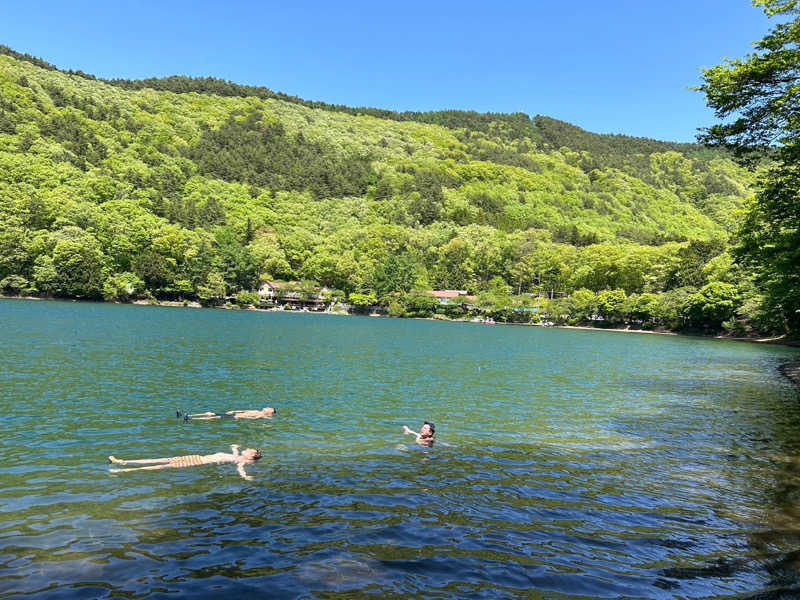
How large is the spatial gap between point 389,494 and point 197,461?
5236 millimetres

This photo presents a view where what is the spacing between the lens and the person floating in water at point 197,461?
12695 mm

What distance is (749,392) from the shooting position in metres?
30.0

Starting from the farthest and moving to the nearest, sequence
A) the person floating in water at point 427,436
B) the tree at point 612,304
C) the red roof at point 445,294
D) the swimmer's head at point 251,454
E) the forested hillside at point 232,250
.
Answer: the red roof at point 445,294 → the tree at point 612,304 → the forested hillside at point 232,250 → the person floating in water at point 427,436 → the swimmer's head at point 251,454

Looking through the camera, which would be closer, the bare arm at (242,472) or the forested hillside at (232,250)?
the bare arm at (242,472)

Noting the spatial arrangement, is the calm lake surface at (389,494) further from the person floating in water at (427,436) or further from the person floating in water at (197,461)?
the person floating in water at (427,436)

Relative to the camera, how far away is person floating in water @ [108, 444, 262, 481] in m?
12.7

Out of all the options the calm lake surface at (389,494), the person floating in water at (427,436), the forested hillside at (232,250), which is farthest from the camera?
the forested hillside at (232,250)

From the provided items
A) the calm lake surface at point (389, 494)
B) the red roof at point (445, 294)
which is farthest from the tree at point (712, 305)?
the calm lake surface at point (389, 494)

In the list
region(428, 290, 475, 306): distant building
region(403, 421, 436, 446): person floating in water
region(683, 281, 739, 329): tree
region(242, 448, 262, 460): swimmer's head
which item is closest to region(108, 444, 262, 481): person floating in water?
region(242, 448, 262, 460): swimmer's head

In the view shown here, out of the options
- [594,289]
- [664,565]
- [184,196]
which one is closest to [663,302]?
[594,289]

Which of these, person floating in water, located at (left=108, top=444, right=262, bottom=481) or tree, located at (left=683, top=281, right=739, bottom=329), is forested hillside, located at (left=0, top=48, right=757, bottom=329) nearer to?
tree, located at (left=683, top=281, right=739, bottom=329)

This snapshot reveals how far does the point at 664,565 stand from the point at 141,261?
14090 cm

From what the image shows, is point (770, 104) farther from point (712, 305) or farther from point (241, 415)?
point (712, 305)

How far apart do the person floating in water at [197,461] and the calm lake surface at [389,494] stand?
12.7 inches
